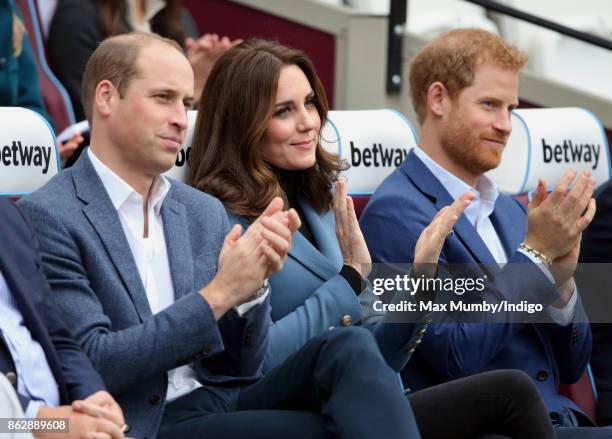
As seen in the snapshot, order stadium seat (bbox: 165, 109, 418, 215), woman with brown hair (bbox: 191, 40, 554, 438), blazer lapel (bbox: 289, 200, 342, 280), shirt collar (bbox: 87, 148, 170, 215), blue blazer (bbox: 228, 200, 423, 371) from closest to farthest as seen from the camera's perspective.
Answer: shirt collar (bbox: 87, 148, 170, 215) → woman with brown hair (bbox: 191, 40, 554, 438) → blue blazer (bbox: 228, 200, 423, 371) → blazer lapel (bbox: 289, 200, 342, 280) → stadium seat (bbox: 165, 109, 418, 215)

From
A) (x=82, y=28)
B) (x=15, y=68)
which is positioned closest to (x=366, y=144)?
(x=15, y=68)

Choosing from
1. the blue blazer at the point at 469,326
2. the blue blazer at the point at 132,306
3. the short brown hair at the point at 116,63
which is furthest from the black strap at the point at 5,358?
the blue blazer at the point at 469,326

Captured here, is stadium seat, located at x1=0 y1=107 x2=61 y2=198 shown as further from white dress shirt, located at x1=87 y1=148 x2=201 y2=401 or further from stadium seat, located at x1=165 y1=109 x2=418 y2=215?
stadium seat, located at x1=165 y1=109 x2=418 y2=215

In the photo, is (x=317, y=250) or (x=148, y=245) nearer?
(x=148, y=245)

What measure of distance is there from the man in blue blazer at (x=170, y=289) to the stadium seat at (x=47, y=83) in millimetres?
1988

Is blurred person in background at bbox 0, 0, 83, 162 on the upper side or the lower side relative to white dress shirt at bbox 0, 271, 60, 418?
upper

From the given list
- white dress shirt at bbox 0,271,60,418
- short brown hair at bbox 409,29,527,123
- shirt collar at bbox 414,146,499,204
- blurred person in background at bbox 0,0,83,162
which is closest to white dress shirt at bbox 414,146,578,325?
shirt collar at bbox 414,146,499,204

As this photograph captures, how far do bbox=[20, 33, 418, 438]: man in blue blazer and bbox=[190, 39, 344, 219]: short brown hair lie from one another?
29 cm

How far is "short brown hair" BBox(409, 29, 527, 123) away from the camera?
4348mm

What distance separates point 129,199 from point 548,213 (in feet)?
3.92

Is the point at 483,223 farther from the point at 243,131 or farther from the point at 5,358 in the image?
the point at 5,358

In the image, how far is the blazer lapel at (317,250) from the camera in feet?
12.8

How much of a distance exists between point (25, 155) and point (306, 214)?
84cm

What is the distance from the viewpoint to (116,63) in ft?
11.5
